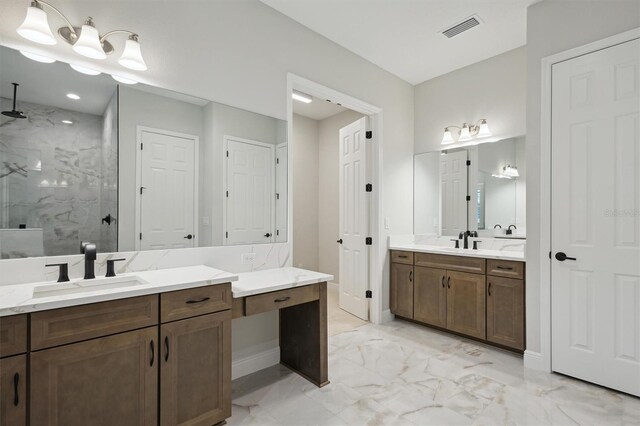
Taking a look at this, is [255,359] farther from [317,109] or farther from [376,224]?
[317,109]

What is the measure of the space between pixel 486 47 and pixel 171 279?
11.8ft

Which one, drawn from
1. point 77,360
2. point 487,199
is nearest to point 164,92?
point 77,360

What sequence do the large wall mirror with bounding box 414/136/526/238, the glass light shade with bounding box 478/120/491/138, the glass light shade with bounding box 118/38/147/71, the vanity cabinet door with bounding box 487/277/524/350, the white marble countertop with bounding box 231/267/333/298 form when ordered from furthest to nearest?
the glass light shade with bounding box 478/120/491/138
the large wall mirror with bounding box 414/136/526/238
the vanity cabinet door with bounding box 487/277/524/350
the white marble countertop with bounding box 231/267/333/298
the glass light shade with bounding box 118/38/147/71

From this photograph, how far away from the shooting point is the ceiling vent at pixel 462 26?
282cm

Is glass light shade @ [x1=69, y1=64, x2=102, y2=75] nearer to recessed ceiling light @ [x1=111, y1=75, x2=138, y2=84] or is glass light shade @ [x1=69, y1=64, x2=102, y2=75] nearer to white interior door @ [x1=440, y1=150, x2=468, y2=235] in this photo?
recessed ceiling light @ [x1=111, y1=75, x2=138, y2=84]

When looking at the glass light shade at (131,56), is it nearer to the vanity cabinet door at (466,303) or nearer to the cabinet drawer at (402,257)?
the cabinet drawer at (402,257)

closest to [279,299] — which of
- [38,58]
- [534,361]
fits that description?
[38,58]

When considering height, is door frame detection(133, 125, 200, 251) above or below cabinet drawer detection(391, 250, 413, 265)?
above

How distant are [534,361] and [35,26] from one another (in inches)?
155

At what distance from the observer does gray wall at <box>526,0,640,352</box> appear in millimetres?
2408

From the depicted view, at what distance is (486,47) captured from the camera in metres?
3.27

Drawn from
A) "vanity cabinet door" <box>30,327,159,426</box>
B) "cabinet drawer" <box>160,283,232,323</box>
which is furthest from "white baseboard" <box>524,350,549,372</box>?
"vanity cabinet door" <box>30,327,159,426</box>

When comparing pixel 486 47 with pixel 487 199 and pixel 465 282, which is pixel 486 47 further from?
pixel 465 282

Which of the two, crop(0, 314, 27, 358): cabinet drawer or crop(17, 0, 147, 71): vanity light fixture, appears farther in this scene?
crop(17, 0, 147, 71): vanity light fixture
